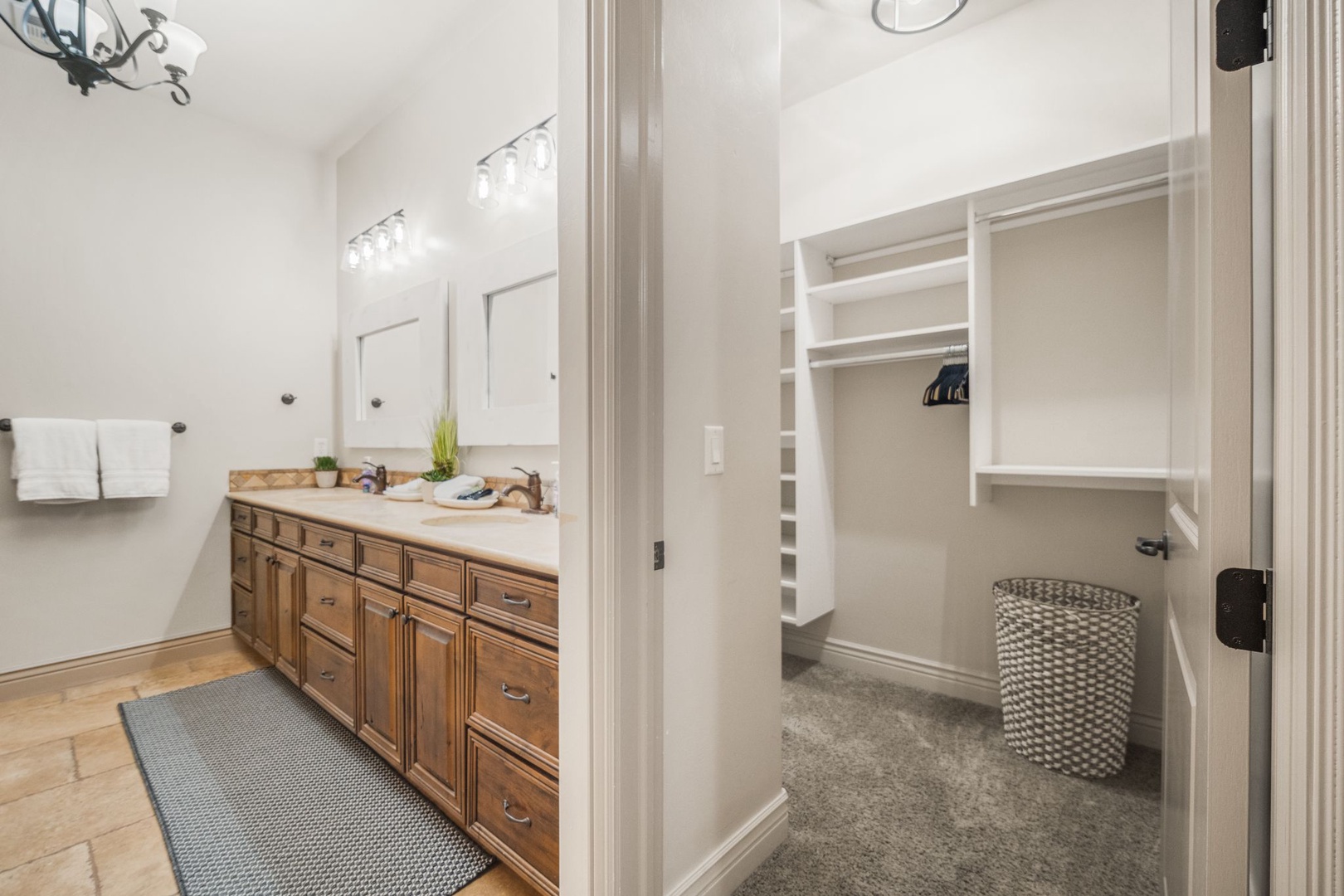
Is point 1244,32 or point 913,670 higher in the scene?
point 1244,32

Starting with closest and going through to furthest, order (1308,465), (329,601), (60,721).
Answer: (1308,465) → (329,601) → (60,721)

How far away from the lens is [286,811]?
5.46 feet

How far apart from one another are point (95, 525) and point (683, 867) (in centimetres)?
323

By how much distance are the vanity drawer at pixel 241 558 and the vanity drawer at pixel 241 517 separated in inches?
1.0

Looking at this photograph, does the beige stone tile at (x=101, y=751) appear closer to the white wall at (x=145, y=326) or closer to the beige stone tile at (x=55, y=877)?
the beige stone tile at (x=55, y=877)

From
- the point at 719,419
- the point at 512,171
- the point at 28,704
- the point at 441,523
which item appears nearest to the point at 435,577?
the point at 441,523

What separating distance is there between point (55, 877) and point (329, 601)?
0.87 m

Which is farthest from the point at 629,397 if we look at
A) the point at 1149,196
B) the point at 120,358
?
the point at 120,358

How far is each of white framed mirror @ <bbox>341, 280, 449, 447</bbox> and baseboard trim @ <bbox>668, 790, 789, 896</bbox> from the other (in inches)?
85.9

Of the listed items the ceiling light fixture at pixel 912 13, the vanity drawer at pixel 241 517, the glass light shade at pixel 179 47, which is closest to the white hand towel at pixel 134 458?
the vanity drawer at pixel 241 517

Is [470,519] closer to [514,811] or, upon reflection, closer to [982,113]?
[514,811]

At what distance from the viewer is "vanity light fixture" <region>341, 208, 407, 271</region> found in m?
2.94

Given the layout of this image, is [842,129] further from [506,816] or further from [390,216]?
[506,816]

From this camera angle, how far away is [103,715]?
7.63ft
